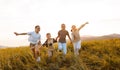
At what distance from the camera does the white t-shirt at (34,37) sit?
14.7m

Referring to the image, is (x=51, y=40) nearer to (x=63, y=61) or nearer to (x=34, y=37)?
(x=34, y=37)

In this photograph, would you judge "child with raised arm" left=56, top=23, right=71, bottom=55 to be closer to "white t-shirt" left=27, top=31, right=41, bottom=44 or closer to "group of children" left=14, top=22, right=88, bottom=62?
"group of children" left=14, top=22, right=88, bottom=62

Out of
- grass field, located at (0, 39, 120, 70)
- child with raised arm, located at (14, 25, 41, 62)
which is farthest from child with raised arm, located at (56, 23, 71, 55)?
child with raised arm, located at (14, 25, 41, 62)

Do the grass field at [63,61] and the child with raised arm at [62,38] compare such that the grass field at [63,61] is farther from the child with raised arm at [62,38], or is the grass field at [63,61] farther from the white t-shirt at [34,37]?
the white t-shirt at [34,37]

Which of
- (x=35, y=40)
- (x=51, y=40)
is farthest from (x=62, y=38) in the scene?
(x=35, y=40)

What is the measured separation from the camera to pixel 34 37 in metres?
14.7

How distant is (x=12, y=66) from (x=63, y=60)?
232 cm

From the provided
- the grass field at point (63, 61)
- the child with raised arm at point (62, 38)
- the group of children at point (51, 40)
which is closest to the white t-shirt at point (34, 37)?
the group of children at point (51, 40)

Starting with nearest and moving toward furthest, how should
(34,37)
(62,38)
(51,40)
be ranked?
(34,37) < (51,40) < (62,38)

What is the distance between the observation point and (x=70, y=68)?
50.0 feet

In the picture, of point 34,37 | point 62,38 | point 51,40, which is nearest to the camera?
point 34,37

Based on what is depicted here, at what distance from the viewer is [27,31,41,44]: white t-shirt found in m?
14.7

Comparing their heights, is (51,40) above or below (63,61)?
above

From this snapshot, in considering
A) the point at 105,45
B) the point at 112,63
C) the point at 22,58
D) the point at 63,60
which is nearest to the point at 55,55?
the point at 63,60
